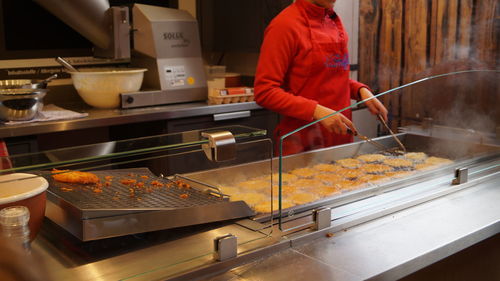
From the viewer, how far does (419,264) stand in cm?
133

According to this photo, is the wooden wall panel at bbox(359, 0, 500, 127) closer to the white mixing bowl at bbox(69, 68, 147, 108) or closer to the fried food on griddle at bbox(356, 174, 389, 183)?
the fried food on griddle at bbox(356, 174, 389, 183)

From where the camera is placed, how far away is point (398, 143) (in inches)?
74.4

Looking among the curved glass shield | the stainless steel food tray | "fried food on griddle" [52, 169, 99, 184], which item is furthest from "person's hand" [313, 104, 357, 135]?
"fried food on griddle" [52, 169, 99, 184]

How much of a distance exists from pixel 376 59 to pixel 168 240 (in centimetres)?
246

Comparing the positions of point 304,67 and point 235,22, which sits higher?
point 235,22

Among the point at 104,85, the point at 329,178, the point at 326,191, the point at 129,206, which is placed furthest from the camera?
the point at 104,85

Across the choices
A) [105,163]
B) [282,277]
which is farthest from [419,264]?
[105,163]

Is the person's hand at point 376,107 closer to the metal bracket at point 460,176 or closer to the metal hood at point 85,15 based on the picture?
the metal bracket at point 460,176

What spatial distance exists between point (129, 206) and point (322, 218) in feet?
1.67

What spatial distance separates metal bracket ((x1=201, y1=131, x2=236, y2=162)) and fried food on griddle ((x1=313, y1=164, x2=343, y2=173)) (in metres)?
0.59

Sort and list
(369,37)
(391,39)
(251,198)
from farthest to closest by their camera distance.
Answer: (369,37) < (391,39) < (251,198)

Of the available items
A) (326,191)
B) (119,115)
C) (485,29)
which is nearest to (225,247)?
(326,191)

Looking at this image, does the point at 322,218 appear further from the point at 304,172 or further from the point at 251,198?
the point at 304,172

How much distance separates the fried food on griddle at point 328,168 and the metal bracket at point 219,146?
0.59 meters
